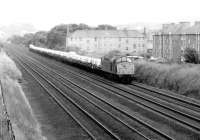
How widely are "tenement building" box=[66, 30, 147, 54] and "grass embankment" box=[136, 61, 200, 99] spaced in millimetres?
67250

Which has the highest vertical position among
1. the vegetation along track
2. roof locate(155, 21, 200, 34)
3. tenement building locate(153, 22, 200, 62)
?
roof locate(155, 21, 200, 34)

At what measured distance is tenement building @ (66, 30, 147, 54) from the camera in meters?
101

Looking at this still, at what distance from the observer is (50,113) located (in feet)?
63.6

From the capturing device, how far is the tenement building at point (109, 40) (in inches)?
3991

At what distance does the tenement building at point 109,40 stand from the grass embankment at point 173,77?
67.2 meters

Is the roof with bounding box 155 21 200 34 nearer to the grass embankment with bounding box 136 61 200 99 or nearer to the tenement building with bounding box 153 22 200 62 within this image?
the tenement building with bounding box 153 22 200 62

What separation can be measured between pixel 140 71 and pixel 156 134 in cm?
1886

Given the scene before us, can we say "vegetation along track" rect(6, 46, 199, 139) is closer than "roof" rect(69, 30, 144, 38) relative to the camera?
Yes

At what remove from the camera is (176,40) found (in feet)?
219

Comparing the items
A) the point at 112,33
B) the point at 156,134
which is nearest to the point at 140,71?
the point at 156,134

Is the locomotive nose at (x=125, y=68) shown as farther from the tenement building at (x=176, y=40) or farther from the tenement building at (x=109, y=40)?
the tenement building at (x=109, y=40)

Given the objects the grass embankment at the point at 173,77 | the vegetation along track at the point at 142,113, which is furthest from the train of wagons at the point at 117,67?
the vegetation along track at the point at 142,113

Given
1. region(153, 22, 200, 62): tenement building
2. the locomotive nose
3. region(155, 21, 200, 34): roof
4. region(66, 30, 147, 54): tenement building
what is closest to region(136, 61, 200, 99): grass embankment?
the locomotive nose

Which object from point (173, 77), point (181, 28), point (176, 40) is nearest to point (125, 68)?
point (173, 77)
